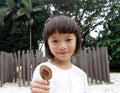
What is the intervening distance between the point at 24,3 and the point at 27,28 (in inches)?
85.3

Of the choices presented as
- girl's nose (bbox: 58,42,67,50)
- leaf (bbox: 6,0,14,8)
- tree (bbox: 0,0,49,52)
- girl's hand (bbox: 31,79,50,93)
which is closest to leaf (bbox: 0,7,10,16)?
tree (bbox: 0,0,49,52)

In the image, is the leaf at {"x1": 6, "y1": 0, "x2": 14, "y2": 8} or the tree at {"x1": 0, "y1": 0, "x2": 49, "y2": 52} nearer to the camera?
the tree at {"x1": 0, "y1": 0, "x2": 49, "y2": 52}

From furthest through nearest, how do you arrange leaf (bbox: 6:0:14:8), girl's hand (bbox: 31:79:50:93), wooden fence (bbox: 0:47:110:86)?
leaf (bbox: 6:0:14:8), wooden fence (bbox: 0:47:110:86), girl's hand (bbox: 31:79:50:93)

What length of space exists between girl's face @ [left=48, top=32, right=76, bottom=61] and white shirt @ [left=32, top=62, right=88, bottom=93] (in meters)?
0.08

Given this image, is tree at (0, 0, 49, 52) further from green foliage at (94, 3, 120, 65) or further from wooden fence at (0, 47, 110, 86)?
wooden fence at (0, 47, 110, 86)

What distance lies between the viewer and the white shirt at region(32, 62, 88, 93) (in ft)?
5.90

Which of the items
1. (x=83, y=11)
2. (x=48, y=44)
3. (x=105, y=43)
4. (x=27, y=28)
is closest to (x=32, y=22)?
(x=27, y=28)

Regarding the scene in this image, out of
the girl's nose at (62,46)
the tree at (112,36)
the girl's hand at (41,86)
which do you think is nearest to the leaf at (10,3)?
the tree at (112,36)

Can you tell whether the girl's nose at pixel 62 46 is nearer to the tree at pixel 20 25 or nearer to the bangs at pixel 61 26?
the bangs at pixel 61 26

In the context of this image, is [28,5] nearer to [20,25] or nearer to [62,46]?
[20,25]

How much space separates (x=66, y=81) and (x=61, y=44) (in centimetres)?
21

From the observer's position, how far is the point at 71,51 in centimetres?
187

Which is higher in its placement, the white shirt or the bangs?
the bangs

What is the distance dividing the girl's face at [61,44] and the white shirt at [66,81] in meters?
0.08
